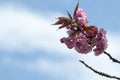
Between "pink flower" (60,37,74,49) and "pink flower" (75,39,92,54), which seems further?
"pink flower" (60,37,74,49)

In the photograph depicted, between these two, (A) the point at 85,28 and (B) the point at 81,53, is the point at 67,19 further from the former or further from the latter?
(B) the point at 81,53

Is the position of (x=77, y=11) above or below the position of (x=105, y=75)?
above

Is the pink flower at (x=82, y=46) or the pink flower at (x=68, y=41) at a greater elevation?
the pink flower at (x=68, y=41)

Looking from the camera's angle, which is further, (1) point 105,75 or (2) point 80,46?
(2) point 80,46

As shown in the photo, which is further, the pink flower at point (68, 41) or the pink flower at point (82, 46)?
the pink flower at point (68, 41)

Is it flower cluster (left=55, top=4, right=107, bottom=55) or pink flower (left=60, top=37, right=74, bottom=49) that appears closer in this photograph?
flower cluster (left=55, top=4, right=107, bottom=55)

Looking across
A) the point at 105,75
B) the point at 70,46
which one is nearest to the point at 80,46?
the point at 70,46

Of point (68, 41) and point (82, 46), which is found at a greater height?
point (68, 41)

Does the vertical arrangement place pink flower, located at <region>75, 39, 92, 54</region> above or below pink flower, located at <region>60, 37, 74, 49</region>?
below
